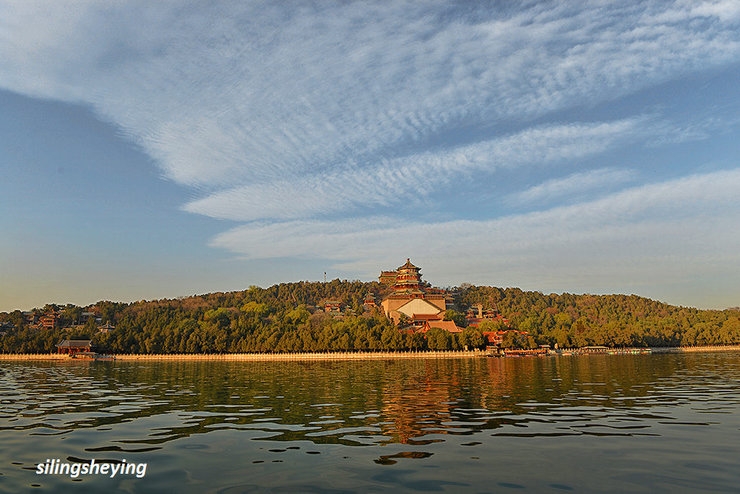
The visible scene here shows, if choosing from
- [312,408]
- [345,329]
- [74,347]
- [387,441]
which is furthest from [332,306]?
[387,441]

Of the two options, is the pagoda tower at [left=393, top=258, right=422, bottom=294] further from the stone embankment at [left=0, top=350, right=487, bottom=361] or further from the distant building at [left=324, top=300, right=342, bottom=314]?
the stone embankment at [left=0, top=350, right=487, bottom=361]

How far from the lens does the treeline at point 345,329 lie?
84438mm

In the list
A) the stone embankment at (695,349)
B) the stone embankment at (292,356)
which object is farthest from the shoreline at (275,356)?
the stone embankment at (695,349)

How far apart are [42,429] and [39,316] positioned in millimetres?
149446

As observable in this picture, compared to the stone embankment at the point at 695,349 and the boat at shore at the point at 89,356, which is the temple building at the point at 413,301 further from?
the boat at shore at the point at 89,356

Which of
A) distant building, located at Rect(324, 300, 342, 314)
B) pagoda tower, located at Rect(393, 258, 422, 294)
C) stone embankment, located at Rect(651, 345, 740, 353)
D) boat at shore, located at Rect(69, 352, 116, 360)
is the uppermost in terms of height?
pagoda tower, located at Rect(393, 258, 422, 294)

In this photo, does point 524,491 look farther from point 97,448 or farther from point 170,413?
point 170,413

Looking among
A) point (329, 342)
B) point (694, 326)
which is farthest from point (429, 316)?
point (694, 326)

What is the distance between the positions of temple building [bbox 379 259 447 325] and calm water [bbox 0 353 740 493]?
267ft

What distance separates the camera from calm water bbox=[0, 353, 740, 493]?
10367 millimetres

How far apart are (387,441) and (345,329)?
78.1m

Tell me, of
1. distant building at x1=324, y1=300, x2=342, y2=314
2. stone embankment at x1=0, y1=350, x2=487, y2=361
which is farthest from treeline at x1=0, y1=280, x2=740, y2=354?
distant building at x1=324, y1=300, x2=342, y2=314

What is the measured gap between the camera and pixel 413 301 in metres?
116

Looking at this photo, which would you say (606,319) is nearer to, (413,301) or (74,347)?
(413,301)
